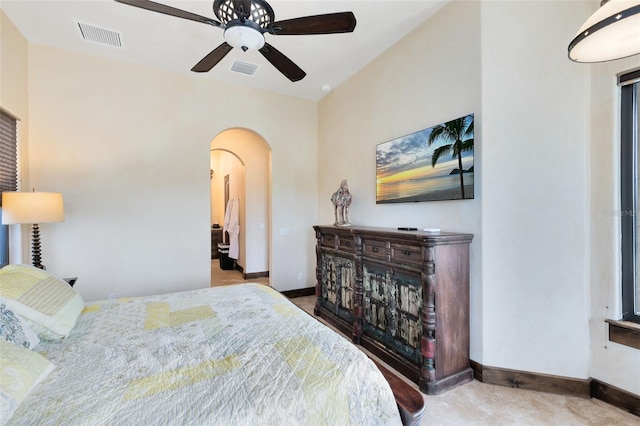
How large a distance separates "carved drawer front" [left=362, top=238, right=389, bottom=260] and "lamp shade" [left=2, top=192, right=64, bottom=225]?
297 centimetres

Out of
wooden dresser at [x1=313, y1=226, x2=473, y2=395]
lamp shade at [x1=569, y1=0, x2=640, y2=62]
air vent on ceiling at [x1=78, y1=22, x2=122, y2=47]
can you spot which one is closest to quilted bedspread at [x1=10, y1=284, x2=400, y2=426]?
wooden dresser at [x1=313, y1=226, x2=473, y2=395]

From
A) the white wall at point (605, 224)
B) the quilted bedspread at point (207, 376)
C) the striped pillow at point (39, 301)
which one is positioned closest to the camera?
the quilted bedspread at point (207, 376)

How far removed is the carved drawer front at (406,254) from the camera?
2314mm

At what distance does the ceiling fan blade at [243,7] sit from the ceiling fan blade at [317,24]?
0.63 feet

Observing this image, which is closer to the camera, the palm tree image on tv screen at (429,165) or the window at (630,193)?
the window at (630,193)

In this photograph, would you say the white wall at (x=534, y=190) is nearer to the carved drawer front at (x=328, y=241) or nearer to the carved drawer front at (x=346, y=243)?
the carved drawer front at (x=346, y=243)

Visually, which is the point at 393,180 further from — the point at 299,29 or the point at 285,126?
the point at 285,126

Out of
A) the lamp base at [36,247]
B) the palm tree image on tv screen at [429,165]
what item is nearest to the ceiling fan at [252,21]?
the palm tree image on tv screen at [429,165]

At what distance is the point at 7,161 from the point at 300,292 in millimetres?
3793

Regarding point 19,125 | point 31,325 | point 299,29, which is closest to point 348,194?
point 299,29

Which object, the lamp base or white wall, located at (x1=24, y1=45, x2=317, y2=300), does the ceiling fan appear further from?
the lamp base

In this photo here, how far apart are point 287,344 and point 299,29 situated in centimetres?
197

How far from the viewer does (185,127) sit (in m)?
3.86

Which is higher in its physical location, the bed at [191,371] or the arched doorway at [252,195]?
the arched doorway at [252,195]
